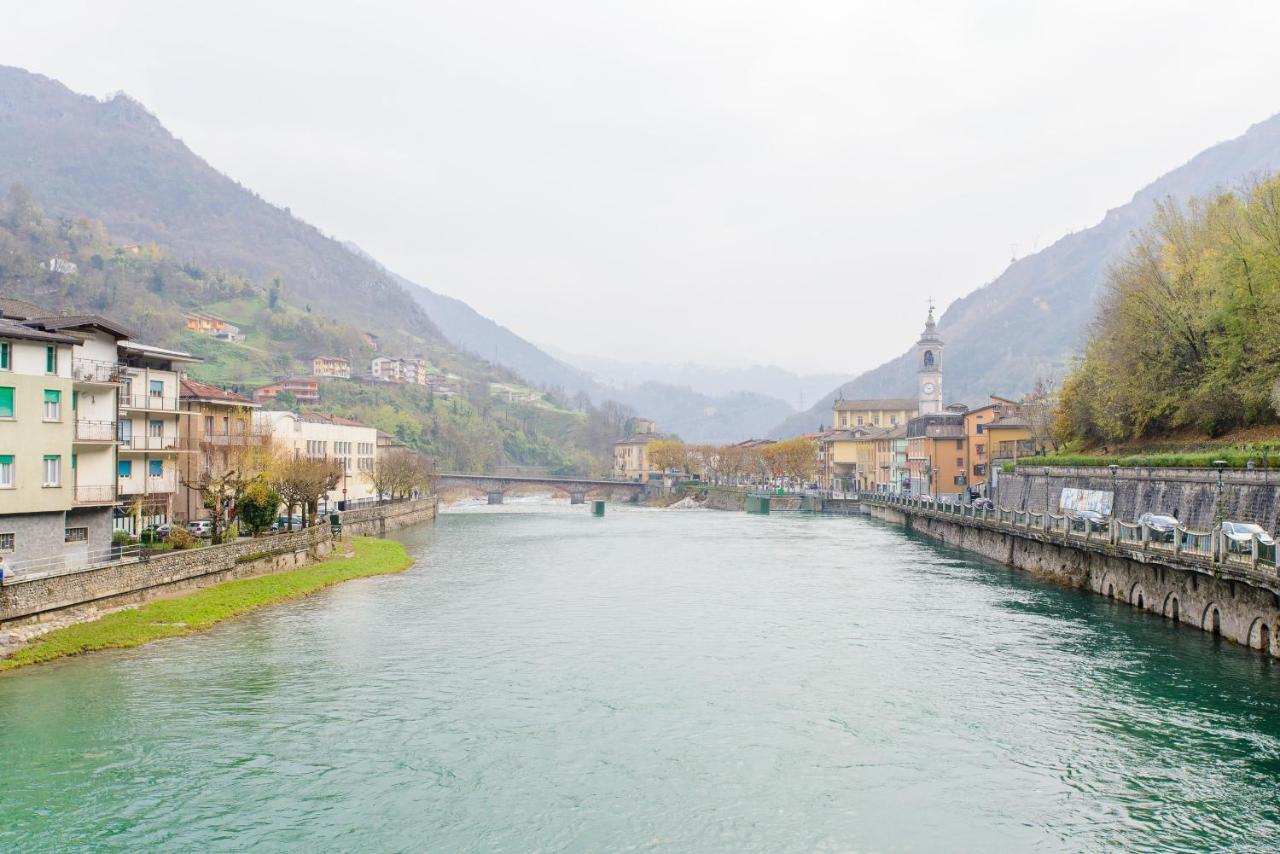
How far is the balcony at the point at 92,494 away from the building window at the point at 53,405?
132 inches

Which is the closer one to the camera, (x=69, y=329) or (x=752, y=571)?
(x=69, y=329)

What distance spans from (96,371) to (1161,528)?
1758 inches

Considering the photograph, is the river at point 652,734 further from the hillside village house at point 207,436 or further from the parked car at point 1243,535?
the hillside village house at point 207,436

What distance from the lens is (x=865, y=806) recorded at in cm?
2027

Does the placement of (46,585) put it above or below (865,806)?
above

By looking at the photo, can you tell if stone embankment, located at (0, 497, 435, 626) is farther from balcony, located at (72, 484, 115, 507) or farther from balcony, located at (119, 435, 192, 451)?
balcony, located at (119, 435, 192, 451)

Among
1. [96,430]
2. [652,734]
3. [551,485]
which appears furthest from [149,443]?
[551,485]

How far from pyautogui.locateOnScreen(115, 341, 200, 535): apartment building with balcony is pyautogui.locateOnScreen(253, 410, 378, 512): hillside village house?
24595mm

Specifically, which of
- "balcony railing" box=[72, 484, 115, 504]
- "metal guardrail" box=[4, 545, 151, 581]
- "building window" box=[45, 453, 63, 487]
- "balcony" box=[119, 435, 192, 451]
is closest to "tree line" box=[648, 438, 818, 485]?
"balcony" box=[119, 435, 192, 451]

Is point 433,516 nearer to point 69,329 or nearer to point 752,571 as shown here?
point 752,571

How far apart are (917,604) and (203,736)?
32238 millimetres

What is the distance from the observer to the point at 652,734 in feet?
81.0

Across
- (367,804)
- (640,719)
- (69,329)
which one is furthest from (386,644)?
(69,329)

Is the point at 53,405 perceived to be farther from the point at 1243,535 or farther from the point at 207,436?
the point at 1243,535
